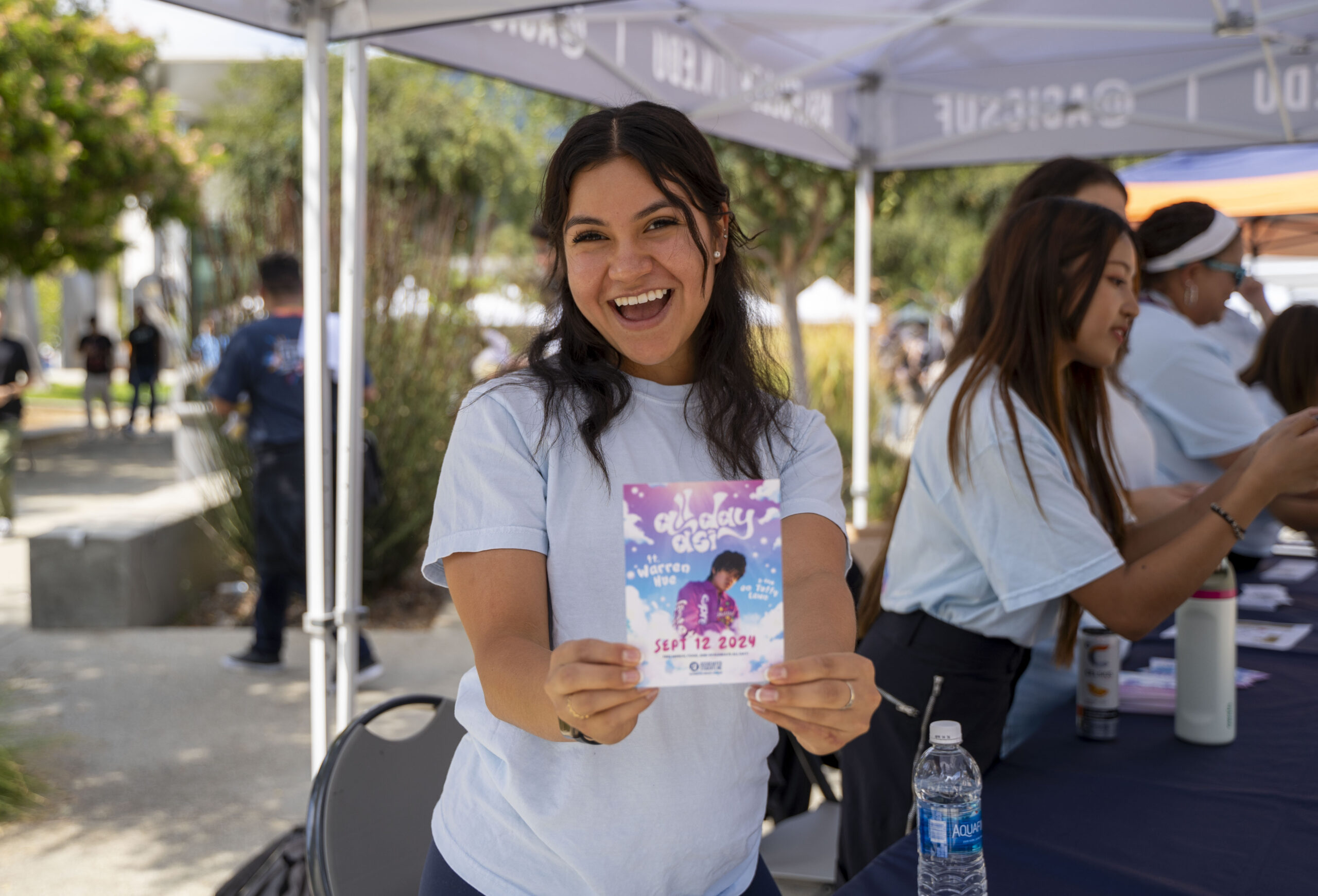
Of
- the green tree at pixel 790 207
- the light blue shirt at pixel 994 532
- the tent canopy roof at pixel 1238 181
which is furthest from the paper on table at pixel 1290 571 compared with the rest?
the green tree at pixel 790 207

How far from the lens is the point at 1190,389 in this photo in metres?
2.98

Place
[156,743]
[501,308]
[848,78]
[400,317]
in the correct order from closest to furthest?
[156,743] < [848,78] < [400,317] < [501,308]

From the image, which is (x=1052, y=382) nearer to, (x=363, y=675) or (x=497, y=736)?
(x=497, y=736)

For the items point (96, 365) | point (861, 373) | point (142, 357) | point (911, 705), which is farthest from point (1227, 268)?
point (96, 365)

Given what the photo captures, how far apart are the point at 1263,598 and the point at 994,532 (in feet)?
5.56

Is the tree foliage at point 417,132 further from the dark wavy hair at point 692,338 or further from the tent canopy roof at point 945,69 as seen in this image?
the dark wavy hair at point 692,338

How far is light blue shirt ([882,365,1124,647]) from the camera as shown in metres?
1.91

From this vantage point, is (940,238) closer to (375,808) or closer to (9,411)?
(9,411)

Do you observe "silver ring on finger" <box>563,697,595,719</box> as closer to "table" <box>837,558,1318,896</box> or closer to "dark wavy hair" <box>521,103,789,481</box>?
"dark wavy hair" <box>521,103,789,481</box>

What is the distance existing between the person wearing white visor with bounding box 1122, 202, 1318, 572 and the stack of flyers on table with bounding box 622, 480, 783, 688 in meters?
2.24

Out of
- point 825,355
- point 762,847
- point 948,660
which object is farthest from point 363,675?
point 825,355

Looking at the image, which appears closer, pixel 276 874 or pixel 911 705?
pixel 911 705

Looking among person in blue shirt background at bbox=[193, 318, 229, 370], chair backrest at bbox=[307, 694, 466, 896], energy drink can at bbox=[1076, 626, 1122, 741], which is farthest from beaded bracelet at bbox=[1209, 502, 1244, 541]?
person in blue shirt background at bbox=[193, 318, 229, 370]

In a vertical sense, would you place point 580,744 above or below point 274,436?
below
